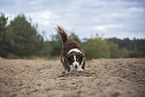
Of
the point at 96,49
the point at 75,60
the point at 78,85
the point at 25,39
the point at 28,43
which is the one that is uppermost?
the point at 25,39

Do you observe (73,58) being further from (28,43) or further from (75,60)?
(28,43)

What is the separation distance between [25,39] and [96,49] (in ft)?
41.6

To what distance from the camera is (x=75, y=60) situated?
3.68 metres

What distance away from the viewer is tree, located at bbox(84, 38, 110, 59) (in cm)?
1638

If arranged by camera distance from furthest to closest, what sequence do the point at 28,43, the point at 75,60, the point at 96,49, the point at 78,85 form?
the point at 28,43 < the point at 96,49 < the point at 75,60 < the point at 78,85

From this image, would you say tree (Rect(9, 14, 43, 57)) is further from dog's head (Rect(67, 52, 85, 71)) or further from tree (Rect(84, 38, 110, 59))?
dog's head (Rect(67, 52, 85, 71))

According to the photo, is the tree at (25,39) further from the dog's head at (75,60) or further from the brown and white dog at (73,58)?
the dog's head at (75,60)

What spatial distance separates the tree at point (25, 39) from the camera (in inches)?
804

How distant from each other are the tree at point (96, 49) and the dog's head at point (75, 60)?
12106 mm

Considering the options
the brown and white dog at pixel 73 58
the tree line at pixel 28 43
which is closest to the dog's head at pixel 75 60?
the brown and white dog at pixel 73 58

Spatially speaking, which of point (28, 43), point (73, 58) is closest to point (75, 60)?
point (73, 58)

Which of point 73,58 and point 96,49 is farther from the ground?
point 96,49

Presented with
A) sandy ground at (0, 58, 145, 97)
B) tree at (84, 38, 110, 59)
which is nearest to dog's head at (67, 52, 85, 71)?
sandy ground at (0, 58, 145, 97)

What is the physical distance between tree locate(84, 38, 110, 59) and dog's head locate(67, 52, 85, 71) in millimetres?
12106
